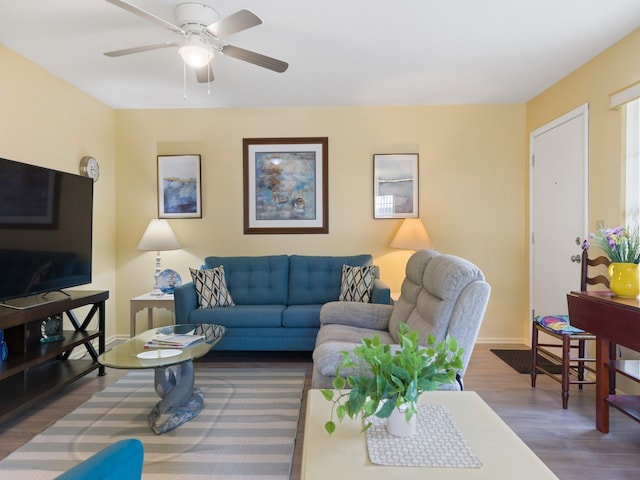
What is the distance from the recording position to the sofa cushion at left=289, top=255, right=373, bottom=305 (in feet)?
12.1

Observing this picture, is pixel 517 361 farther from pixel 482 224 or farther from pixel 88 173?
pixel 88 173

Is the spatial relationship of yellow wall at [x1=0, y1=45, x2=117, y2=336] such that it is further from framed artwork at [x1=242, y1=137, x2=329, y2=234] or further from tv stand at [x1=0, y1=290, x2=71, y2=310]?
framed artwork at [x1=242, y1=137, x2=329, y2=234]

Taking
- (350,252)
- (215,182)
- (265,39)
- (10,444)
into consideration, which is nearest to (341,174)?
(350,252)

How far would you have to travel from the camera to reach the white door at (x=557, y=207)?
10.2 feet

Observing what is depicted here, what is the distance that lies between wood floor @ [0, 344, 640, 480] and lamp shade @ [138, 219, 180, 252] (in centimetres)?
119

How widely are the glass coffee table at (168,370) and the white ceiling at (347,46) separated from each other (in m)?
2.02

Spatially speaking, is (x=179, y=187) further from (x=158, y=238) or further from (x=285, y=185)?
(x=285, y=185)

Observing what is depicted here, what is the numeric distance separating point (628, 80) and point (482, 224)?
1763 mm

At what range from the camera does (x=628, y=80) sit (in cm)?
259

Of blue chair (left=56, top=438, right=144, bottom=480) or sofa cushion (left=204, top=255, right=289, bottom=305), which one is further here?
sofa cushion (left=204, top=255, right=289, bottom=305)

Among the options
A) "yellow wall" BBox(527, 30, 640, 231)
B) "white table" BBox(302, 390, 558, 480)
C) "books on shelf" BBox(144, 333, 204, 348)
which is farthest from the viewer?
"yellow wall" BBox(527, 30, 640, 231)

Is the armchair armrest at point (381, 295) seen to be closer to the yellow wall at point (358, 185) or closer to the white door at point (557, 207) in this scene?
the yellow wall at point (358, 185)

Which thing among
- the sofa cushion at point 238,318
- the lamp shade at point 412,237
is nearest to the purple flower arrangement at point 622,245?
the lamp shade at point 412,237

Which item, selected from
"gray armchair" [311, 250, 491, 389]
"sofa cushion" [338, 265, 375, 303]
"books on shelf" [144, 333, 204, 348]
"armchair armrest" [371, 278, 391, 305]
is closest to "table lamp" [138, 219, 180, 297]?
"books on shelf" [144, 333, 204, 348]
